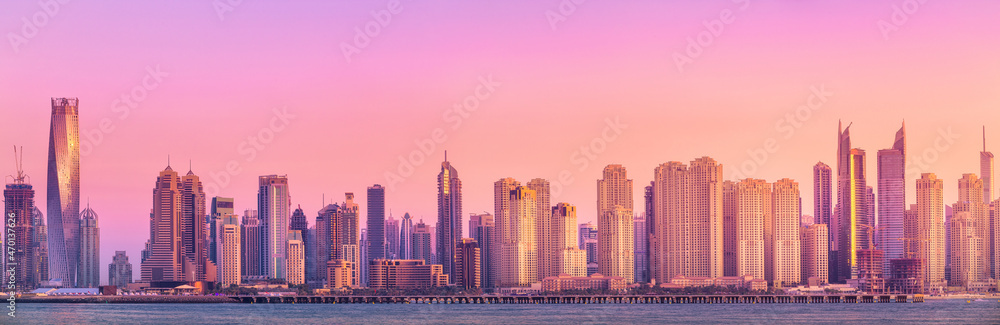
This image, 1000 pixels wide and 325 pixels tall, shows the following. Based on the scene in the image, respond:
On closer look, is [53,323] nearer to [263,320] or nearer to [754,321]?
[263,320]

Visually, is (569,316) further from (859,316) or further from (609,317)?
(859,316)

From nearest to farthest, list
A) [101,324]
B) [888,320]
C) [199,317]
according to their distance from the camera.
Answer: [101,324] → [888,320] → [199,317]

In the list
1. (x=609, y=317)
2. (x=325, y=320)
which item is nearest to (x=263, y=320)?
(x=325, y=320)

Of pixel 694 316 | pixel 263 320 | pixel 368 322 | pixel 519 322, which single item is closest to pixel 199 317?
pixel 263 320

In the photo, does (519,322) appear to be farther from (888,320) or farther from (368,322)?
(888,320)

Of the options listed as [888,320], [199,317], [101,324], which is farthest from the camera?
[199,317]

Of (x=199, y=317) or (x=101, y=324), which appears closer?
(x=101, y=324)

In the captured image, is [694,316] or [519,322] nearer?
[519,322]
